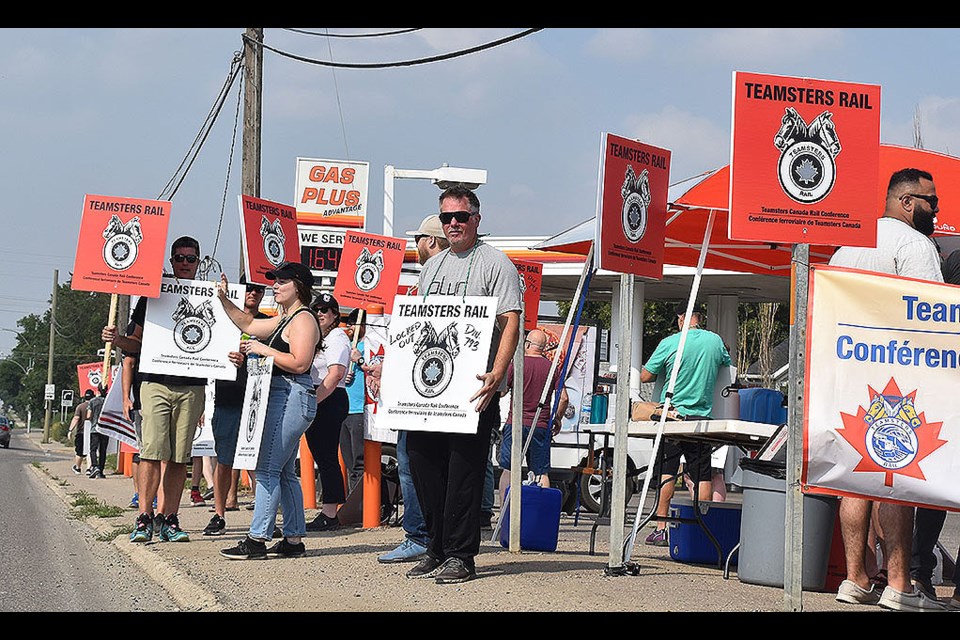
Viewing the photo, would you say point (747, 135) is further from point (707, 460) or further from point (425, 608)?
point (707, 460)

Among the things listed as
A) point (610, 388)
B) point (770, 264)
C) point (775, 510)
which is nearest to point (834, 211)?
point (775, 510)

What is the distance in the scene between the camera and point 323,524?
11.0m

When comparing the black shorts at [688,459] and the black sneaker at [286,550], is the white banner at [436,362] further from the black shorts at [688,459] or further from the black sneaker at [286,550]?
the black shorts at [688,459]

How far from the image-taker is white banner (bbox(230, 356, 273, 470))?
27.1ft

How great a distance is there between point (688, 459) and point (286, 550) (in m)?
3.50

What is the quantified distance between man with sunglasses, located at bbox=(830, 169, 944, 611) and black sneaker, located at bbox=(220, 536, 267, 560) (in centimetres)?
378

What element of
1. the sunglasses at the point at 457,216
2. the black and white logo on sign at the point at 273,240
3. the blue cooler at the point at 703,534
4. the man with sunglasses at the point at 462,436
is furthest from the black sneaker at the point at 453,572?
the black and white logo on sign at the point at 273,240

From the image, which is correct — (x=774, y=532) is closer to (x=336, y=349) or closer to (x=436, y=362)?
(x=436, y=362)

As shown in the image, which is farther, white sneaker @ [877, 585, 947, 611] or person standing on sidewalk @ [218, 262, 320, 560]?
person standing on sidewalk @ [218, 262, 320, 560]

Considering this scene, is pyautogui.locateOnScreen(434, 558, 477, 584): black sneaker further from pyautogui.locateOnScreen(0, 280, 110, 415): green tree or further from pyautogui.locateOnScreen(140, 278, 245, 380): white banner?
pyautogui.locateOnScreen(0, 280, 110, 415): green tree

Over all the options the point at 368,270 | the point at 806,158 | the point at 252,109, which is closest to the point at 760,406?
the point at 368,270

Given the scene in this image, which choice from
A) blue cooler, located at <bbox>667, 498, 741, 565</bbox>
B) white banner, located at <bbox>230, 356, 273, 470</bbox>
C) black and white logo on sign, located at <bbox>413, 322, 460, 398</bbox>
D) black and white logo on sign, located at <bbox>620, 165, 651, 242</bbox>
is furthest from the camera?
blue cooler, located at <bbox>667, 498, 741, 565</bbox>

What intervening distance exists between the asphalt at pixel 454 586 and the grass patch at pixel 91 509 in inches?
121

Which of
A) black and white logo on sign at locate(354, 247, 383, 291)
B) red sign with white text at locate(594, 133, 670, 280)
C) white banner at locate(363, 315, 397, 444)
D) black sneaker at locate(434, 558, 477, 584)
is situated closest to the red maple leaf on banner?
red sign with white text at locate(594, 133, 670, 280)
